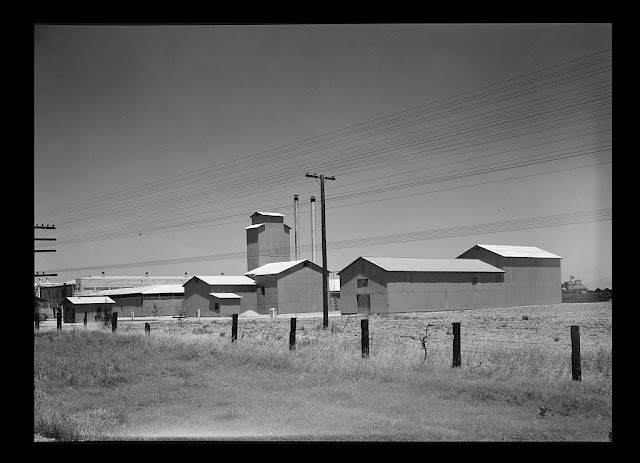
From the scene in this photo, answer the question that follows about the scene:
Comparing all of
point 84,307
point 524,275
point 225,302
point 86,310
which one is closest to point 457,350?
point 524,275

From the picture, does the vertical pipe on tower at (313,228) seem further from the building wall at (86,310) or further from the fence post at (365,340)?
the fence post at (365,340)

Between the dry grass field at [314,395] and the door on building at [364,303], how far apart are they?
21510 millimetres

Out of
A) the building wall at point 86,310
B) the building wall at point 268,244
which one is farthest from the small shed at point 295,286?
the building wall at point 86,310

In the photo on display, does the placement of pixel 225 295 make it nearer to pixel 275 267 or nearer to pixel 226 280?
pixel 226 280

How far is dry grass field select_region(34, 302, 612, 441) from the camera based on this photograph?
684 cm

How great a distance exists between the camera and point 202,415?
7688 millimetres

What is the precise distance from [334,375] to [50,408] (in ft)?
13.5

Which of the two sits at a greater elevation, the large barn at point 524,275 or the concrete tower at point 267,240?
the concrete tower at point 267,240

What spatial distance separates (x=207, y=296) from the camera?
43.3 metres

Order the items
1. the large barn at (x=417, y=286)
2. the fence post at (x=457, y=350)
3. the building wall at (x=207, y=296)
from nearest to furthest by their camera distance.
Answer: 1. the fence post at (x=457, y=350)
2. the large barn at (x=417, y=286)
3. the building wall at (x=207, y=296)

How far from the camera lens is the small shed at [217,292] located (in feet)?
141

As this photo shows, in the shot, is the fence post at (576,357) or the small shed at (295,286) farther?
the small shed at (295,286)
